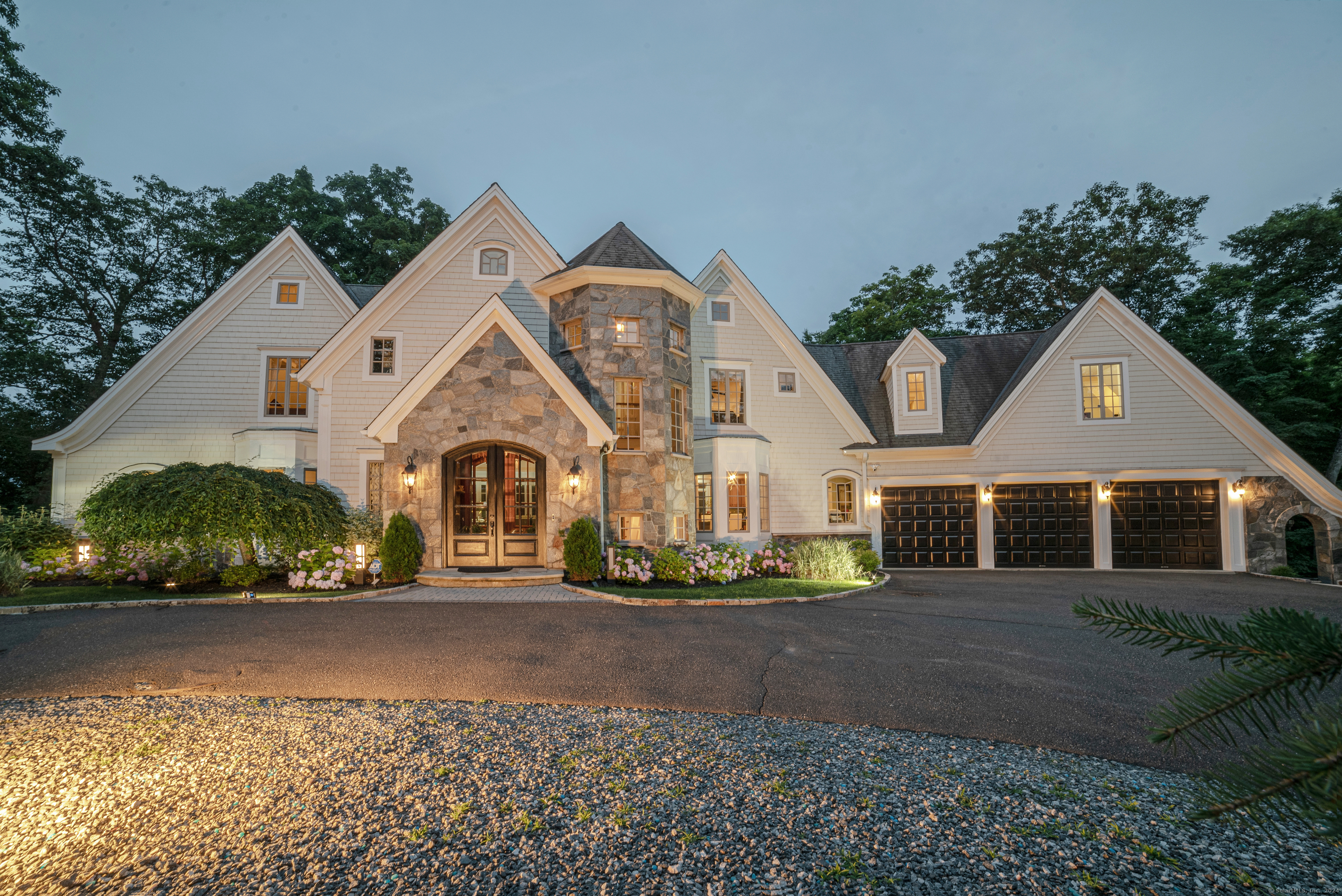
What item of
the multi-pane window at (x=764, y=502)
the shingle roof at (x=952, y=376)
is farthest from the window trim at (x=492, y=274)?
the shingle roof at (x=952, y=376)

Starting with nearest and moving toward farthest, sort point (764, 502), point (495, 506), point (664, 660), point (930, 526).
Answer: point (664, 660)
point (495, 506)
point (930, 526)
point (764, 502)

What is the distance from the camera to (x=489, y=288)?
1547 cm

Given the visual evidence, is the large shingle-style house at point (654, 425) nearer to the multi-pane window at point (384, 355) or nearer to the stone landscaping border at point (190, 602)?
the multi-pane window at point (384, 355)

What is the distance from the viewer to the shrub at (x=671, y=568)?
12188 millimetres

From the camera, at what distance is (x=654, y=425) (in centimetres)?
1389

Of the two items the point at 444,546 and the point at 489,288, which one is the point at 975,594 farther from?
the point at 489,288

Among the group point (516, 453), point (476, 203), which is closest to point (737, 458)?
point (516, 453)

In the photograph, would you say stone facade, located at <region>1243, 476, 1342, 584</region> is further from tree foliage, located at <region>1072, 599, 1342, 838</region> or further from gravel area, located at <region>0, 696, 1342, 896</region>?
tree foliage, located at <region>1072, 599, 1342, 838</region>

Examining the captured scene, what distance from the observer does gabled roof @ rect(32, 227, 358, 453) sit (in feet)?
47.7

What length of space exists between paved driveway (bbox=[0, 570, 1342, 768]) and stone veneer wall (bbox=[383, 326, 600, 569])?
8.98ft

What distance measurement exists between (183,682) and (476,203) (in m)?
12.7

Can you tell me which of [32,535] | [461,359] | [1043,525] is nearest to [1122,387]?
[1043,525]

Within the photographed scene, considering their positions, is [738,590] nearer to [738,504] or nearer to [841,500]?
[738,504]

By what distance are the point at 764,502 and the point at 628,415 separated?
5090 millimetres
